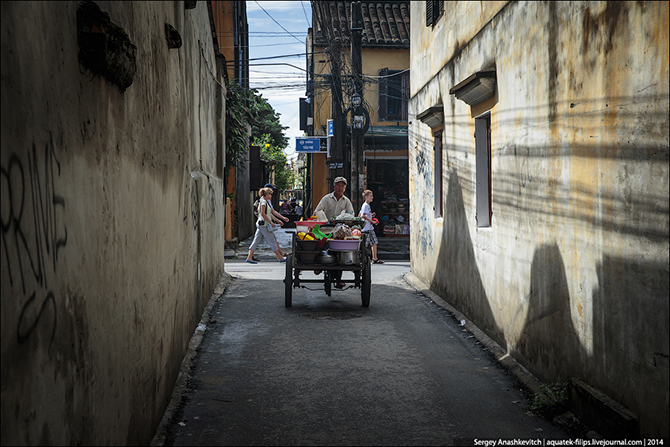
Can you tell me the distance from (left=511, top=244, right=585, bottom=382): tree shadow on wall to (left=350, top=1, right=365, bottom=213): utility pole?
13.6 m

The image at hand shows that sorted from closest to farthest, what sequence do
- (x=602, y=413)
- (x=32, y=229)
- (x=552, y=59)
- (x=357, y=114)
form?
(x=32, y=229) < (x=602, y=413) < (x=552, y=59) < (x=357, y=114)

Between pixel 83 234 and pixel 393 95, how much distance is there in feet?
75.5

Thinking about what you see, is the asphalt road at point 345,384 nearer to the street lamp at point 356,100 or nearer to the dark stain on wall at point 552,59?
the dark stain on wall at point 552,59

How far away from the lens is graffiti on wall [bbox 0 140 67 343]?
1.95 m

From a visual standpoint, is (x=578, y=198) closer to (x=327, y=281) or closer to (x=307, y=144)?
(x=327, y=281)

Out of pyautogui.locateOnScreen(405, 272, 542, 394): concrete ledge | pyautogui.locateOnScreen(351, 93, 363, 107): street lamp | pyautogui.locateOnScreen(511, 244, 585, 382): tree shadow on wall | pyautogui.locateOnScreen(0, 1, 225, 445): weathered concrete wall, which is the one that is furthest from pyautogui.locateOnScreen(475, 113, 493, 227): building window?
pyautogui.locateOnScreen(351, 93, 363, 107): street lamp

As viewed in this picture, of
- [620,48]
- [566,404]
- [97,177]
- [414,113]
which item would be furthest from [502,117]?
[414,113]

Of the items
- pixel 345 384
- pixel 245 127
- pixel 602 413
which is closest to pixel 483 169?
pixel 345 384

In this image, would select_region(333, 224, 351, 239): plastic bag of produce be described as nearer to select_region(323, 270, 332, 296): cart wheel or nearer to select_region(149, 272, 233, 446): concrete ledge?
select_region(323, 270, 332, 296): cart wheel

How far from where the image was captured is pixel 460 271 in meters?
8.55

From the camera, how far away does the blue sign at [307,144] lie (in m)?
23.0

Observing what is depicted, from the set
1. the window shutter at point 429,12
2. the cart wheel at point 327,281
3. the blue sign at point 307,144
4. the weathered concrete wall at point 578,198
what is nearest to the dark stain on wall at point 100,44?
the weathered concrete wall at point 578,198

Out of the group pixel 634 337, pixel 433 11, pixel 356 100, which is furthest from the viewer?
pixel 356 100

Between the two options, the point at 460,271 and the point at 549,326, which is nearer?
the point at 549,326
